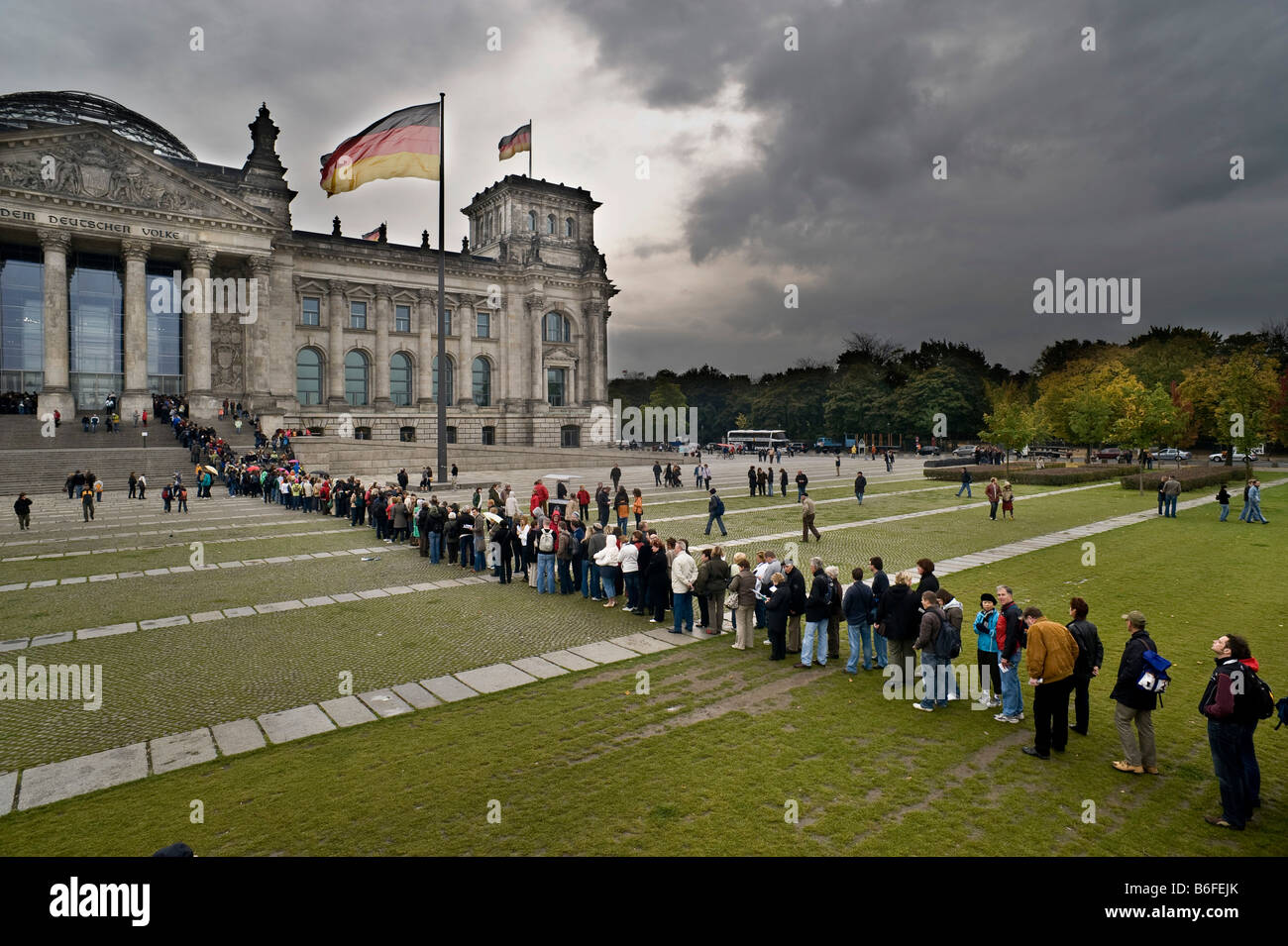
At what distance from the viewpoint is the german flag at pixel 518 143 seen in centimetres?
5403

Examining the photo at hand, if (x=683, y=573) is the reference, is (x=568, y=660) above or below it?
below

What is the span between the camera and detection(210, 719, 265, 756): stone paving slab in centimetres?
800

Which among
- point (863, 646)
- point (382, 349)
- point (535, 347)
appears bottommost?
point (863, 646)

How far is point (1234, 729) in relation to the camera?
251 inches

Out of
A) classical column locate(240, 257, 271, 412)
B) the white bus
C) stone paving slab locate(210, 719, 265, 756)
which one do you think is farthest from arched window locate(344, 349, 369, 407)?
stone paving slab locate(210, 719, 265, 756)

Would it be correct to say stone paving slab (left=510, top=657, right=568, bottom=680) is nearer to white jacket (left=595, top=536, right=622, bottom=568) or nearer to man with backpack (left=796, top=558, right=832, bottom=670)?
white jacket (left=595, top=536, right=622, bottom=568)

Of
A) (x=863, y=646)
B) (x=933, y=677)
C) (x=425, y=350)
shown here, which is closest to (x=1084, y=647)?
(x=933, y=677)

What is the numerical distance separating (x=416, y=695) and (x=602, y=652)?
3209mm

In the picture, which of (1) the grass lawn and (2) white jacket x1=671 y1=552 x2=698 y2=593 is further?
(2) white jacket x1=671 y1=552 x2=698 y2=593

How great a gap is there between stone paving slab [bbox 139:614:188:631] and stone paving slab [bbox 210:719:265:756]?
18.0ft

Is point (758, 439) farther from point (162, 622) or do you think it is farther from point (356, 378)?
point (162, 622)

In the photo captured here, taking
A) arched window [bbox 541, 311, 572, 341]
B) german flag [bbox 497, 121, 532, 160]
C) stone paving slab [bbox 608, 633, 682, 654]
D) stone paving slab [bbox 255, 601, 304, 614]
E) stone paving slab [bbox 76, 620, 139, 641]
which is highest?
german flag [bbox 497, 121, 532, 160]
